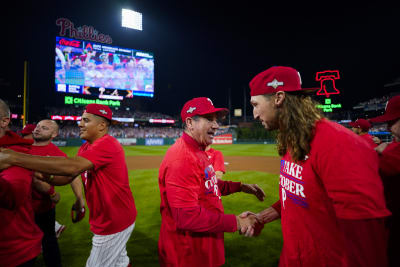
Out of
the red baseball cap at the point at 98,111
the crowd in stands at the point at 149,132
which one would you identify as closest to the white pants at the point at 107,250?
the red baseball cap at the point at 98,111

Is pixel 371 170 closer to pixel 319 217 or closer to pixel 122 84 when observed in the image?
pixel 319 217

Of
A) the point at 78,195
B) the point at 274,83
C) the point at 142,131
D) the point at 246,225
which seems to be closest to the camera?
the point at 274,83

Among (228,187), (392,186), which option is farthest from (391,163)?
(228,187)

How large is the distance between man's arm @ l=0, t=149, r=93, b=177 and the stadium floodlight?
4929 cm

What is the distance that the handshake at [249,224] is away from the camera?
185 cm

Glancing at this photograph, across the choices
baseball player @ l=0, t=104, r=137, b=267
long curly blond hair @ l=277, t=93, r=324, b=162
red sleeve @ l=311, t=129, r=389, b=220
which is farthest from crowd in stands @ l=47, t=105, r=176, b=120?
red sleeve @ l=311, t=129, r=389, b=220

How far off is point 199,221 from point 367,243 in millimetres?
1111

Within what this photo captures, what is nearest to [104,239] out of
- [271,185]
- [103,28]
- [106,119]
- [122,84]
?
[106,119]

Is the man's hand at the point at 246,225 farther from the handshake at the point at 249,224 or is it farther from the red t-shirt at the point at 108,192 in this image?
the red t-shirt at the point at 108,192

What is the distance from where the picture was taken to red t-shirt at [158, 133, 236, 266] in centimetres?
182

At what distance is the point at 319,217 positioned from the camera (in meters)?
1.45

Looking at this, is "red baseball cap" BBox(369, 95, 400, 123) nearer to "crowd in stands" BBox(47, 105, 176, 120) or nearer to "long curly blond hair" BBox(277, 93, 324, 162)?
"long curly blond hair" BBox(277, 93, 324, 162)

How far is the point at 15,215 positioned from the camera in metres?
2.04

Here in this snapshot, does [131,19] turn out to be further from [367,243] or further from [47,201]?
[367,243]
